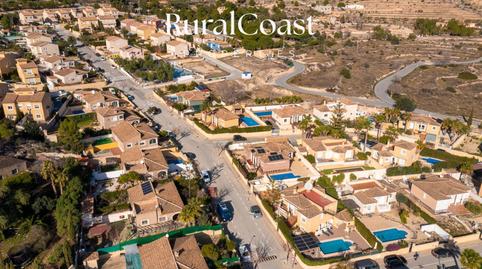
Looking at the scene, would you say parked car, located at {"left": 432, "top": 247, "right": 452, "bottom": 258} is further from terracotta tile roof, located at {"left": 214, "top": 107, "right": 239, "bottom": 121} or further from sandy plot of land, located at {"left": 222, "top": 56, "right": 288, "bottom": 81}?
sandy plot of land, located at {"left": 222, "top": 56, "right": 288, "bottom": 81}

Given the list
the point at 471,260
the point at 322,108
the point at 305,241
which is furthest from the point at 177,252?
the point at 322,108

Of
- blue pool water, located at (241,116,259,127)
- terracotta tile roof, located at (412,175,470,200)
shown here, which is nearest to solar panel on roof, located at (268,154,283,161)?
blue pool water, located at (241,116,259,127)

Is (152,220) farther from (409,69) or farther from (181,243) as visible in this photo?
(409,69)

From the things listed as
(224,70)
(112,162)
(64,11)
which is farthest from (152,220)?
(64,11)

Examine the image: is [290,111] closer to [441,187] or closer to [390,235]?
[441,187]

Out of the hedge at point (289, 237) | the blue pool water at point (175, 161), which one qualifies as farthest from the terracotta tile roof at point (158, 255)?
the blue pool water at point (175, 161)

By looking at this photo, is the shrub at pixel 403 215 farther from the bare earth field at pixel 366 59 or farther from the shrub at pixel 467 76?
the shrub at pixel 467 76

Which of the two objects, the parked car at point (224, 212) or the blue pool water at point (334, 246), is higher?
the parked car at point (224, 212)
